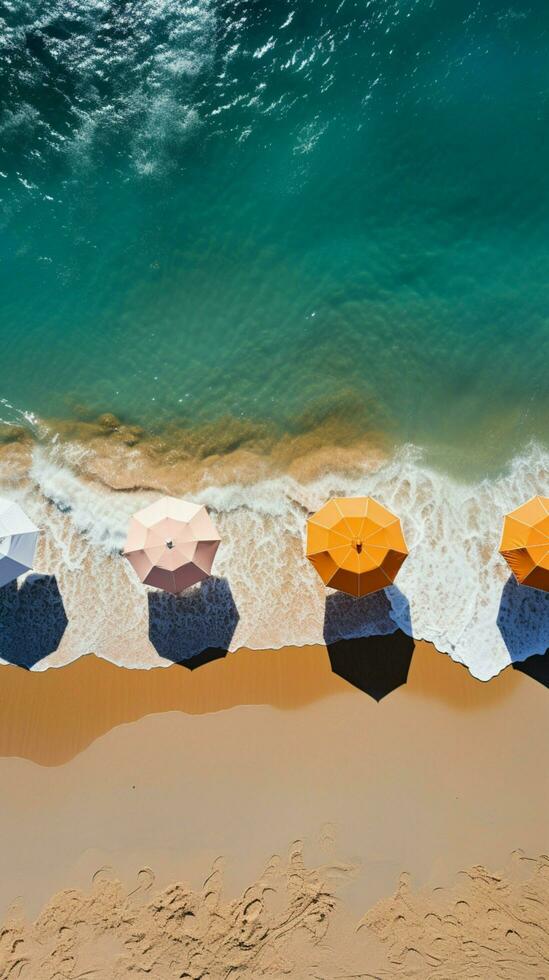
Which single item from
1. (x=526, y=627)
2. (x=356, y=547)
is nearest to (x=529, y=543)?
(x=526, y=627)

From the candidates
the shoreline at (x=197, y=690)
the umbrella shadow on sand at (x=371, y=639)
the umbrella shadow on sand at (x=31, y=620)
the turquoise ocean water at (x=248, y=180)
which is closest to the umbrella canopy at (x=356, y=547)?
the umbrella shadow on sand at (x=371, y=639)

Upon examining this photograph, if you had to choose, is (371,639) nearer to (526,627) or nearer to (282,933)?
(526,627)

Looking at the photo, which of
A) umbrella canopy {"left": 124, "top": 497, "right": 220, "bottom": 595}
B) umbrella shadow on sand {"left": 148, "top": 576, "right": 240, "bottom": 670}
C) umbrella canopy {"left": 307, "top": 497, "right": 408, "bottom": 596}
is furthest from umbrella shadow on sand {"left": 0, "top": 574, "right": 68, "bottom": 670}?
umbrella canopy {"left": 307, "top": 497, "right": 408, "bottom": 596}

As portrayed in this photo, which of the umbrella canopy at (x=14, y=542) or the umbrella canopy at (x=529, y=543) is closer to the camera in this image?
the umbrella canopy at (x=529, y=543)

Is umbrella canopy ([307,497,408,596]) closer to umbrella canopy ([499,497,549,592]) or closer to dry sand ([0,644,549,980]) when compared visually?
dry sand ([0,644,549,980])

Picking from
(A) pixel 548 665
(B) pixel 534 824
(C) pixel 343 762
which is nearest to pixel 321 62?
(A) pixel 548 665

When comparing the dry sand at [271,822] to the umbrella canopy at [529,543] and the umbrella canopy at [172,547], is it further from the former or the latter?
the umbrella canopy at [529,543]
